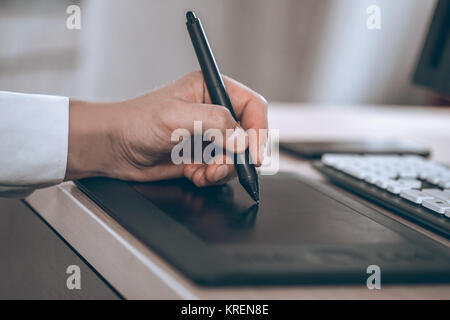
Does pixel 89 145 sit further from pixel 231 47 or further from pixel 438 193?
pixel 231 47

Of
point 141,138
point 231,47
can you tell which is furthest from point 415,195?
point 231,47

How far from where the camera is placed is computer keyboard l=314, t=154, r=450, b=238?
0.50 metres

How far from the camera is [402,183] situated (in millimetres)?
586

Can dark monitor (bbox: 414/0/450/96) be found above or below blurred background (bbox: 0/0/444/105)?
above

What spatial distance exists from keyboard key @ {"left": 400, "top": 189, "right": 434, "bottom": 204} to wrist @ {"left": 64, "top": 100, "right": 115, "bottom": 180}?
1.07 feet

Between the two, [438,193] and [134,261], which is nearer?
[134,261]

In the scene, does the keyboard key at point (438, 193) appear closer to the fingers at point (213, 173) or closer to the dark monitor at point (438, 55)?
the fingers at point (213, 173)

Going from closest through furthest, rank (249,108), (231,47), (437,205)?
(437,205) → (249,108) → (231,47)

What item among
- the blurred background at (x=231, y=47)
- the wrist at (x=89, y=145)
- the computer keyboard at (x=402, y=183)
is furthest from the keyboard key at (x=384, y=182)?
the blurred background at (x=231, y=47)

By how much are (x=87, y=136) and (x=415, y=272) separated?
375mm

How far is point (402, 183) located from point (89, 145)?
359 mm

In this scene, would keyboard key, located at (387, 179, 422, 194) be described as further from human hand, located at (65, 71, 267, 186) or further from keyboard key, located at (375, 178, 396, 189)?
human hand, located at (65, 71, 267, 186)

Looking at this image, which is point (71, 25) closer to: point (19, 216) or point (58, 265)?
point (19, 216)

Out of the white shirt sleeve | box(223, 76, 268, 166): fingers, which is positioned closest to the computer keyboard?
box(223, 76, 268, 166): fingers
